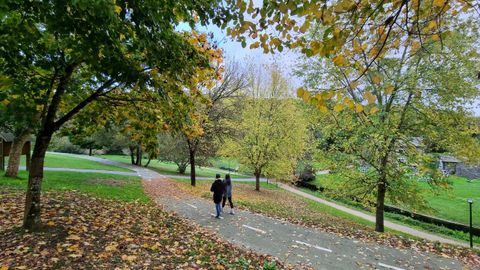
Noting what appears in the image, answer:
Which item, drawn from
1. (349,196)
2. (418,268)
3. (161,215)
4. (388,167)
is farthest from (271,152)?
(418,268)

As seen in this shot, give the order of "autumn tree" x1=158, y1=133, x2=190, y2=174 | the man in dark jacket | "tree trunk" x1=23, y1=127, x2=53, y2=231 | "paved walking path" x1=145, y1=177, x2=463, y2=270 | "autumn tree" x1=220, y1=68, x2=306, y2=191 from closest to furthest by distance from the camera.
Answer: "tree trunk" x1=23, y1=127, x2=53, y2=231, "paved walking path" x1=145, y1=177, x2=463, y2=270, the man in dark jacket, "autumn tree" x1=220, y1=68, x2=306, y2=191, "autumn tree" x1=158, y1=133, x2=190, y2=174

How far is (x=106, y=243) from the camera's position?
5.92m

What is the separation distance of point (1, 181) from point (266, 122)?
1602cm

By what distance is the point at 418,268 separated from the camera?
7281mm

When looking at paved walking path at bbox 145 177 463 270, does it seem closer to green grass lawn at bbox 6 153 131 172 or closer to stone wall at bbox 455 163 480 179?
green grass lawn at bbox 6 153 131 172

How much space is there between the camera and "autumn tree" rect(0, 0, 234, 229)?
3855 millimetres

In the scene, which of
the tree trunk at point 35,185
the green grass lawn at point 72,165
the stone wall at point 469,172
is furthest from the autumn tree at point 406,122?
the stone wall at point 469,172

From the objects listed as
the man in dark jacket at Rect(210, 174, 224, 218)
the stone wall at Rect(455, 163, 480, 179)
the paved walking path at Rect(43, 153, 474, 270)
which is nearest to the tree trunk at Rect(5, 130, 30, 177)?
the paved walking path at Rect(43, 153, 474, 270)

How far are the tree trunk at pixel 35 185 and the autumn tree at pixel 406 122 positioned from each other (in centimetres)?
831

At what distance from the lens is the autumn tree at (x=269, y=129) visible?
22.6m

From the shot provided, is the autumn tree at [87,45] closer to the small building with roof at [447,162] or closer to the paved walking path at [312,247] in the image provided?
the paved walking path at [312,247]

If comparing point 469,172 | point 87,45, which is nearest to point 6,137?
point 87,45

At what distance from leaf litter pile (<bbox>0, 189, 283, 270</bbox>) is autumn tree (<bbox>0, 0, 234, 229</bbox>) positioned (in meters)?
0.78

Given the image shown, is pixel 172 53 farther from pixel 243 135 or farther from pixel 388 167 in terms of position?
pixel 243 135
